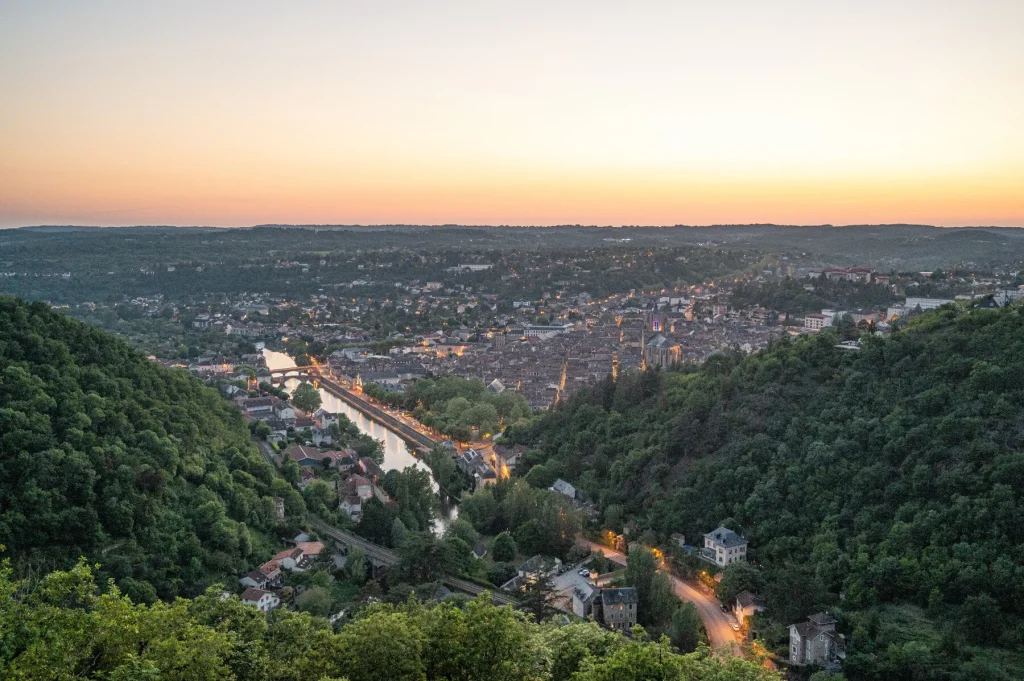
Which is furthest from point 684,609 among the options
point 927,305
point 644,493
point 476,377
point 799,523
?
point 927,305

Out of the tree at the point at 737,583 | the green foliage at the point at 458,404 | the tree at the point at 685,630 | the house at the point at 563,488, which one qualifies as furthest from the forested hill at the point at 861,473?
the green foliage at the point at 458,404

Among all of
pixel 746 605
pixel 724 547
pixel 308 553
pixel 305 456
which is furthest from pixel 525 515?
pixel 305 456

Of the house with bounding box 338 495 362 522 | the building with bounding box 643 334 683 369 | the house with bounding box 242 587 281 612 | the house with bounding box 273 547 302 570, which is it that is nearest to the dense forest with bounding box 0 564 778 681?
the house with bounding box 242 587 281 612

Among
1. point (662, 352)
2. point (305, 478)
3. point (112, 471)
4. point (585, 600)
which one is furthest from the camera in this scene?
point (662, 352)

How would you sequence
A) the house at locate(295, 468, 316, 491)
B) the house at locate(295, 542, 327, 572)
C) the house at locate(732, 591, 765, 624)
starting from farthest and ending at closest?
the house at locate(295, 468, 316, 491), the house at locate(295, 542, 327, 572), the house at locate(732, 591, 765, 624)

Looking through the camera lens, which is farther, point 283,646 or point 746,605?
point 746,605

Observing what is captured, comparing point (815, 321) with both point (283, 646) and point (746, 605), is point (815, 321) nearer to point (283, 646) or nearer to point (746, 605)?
point (746, 605)

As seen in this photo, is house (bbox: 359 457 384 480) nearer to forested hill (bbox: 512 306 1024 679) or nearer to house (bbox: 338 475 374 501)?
house (bbox: 338 475 374 501)

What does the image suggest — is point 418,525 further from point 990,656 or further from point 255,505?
point 990,656
